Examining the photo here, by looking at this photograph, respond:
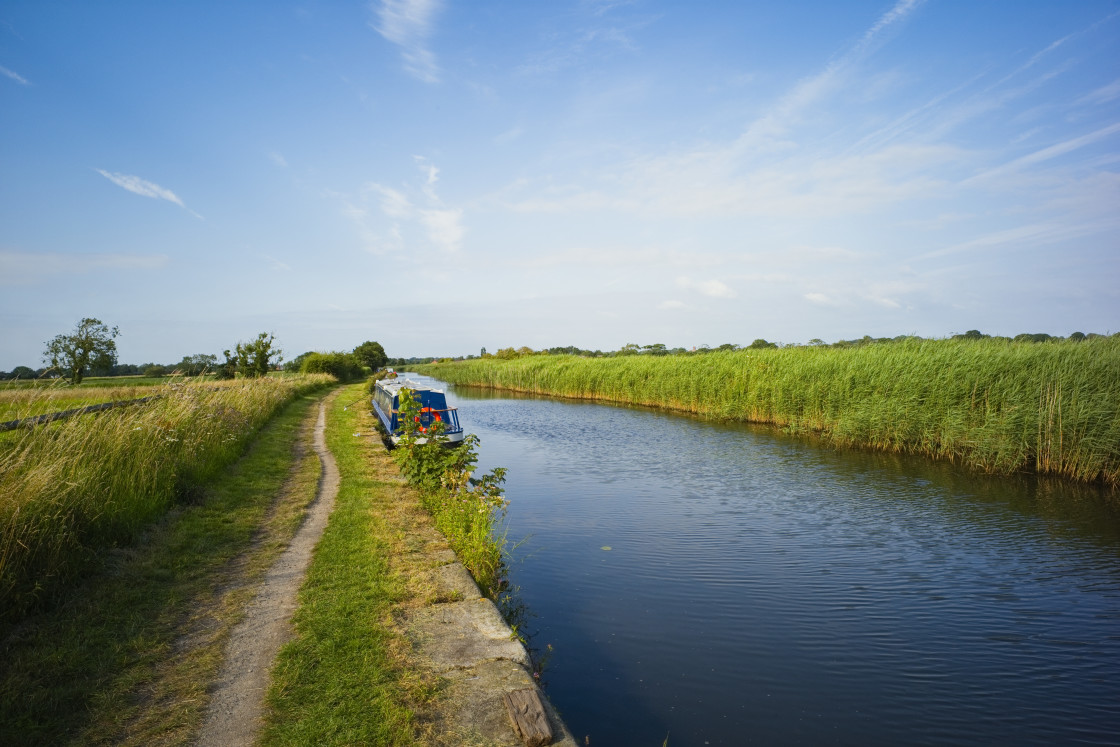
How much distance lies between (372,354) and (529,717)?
81.6m

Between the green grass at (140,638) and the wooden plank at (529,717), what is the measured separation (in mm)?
1937

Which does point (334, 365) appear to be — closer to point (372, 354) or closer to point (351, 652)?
point (372, 354)

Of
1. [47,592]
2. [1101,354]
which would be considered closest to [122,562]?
[47,592]

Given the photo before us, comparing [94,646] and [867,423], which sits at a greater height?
[867,423]

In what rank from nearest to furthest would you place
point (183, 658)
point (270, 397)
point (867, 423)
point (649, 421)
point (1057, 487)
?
point (183, 658) < point (1057, 487) < point (867, 423) < point (270, 397) < point (649, 421)

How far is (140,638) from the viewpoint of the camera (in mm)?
4512

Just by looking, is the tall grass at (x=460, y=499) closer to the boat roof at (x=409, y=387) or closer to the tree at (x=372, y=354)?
the boat roof at (x=409, y=387)

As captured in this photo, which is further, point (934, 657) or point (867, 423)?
point (867, 423)

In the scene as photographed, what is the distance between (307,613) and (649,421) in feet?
64.1

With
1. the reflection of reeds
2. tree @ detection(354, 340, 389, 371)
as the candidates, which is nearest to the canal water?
the reflection of reeds

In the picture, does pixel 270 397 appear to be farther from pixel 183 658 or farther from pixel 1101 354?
pixel 1101 354

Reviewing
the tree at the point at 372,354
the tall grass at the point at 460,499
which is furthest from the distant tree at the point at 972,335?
the tree at the point at 372,354

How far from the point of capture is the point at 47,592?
4965mm

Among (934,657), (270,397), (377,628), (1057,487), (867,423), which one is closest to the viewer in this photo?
(377,628)
